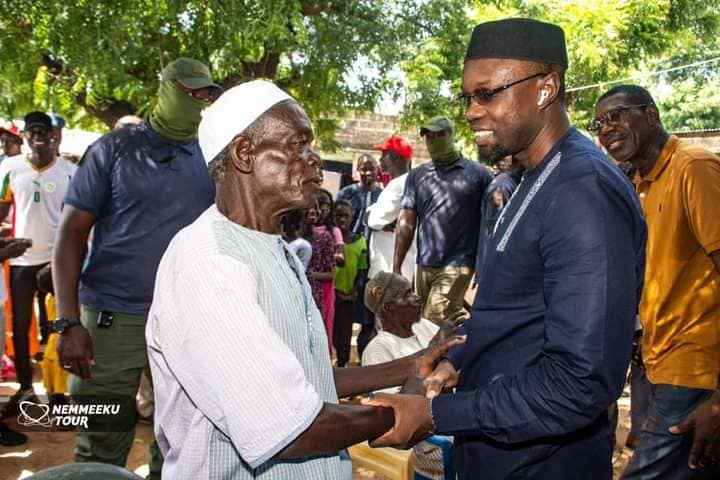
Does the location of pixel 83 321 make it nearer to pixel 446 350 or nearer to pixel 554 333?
pixel 446 350

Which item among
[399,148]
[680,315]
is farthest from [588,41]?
[680,315]

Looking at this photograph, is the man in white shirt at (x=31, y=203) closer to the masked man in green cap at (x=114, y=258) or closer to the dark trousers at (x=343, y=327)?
the masked man in green cap at (x=114, y=258)

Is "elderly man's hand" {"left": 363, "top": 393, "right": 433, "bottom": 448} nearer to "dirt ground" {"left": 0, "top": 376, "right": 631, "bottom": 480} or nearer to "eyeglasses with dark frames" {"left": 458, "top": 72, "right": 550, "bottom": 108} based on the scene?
"eyeglasses with dark frames" {"left": 458, "top": 72, "right": 550, "bottom": 108}

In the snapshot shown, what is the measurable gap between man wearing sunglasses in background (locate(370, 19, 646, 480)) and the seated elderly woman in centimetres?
160

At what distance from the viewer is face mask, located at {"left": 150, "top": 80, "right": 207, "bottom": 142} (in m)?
3.49

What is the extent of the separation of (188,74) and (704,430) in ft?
9.94

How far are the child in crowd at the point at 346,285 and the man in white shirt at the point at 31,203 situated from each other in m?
2.78

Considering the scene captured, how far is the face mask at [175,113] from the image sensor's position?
3.49 metres

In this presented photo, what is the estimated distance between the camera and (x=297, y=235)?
18.7 feet

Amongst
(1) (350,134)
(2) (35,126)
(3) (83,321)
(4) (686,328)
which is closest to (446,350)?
(4) (686,328)

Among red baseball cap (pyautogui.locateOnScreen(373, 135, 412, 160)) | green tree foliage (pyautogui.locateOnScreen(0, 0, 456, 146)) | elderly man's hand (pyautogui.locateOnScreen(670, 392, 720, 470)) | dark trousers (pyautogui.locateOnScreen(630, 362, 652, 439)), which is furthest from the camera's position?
red baseball cap (pyautogui.locateOnScreen(373, 135, 412, 160))

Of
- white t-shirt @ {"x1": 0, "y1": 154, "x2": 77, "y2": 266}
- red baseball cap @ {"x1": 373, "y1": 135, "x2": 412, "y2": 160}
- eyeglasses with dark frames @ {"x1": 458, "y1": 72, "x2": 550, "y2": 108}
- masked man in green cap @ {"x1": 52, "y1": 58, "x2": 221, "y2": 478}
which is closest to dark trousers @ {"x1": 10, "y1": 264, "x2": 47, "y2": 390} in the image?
white t-shirt @ {"x1": 0, "y1": 154, "x2": 77, "y2": 266}

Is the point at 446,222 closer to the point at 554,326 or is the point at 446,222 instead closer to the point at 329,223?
the point at 329,223

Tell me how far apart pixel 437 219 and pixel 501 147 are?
12.7 ft
